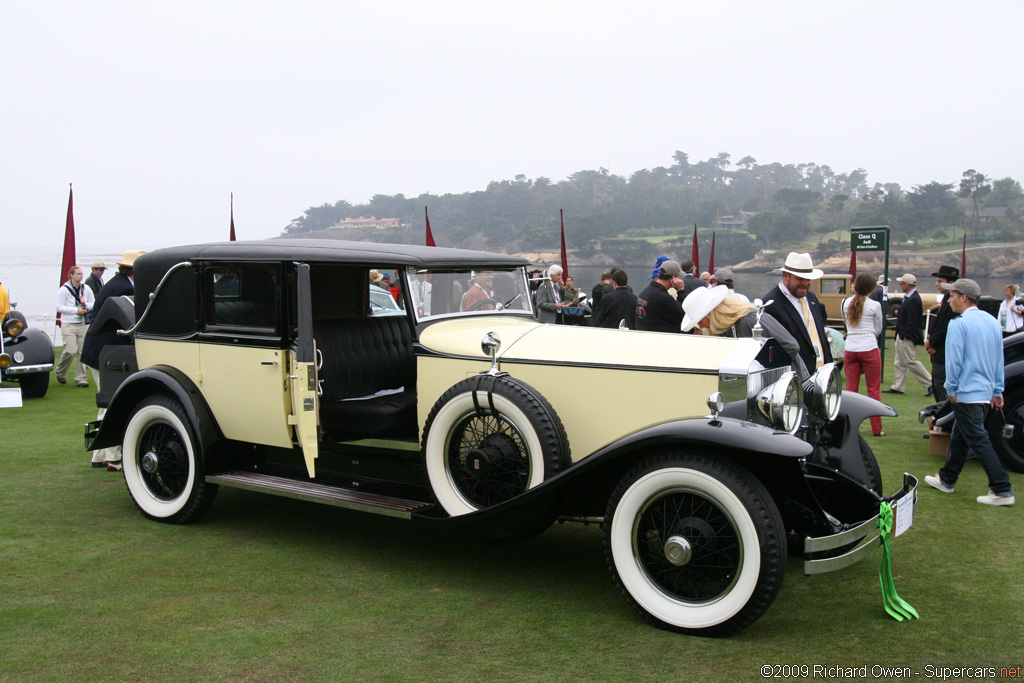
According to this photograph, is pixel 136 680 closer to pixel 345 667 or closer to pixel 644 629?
pixel 345 667

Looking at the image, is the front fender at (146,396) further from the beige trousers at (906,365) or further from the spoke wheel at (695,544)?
the beige trousers at (906,365)

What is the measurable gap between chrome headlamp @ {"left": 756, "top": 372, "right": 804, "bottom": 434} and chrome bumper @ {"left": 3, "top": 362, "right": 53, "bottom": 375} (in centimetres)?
954

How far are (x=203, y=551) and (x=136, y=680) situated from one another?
170 cm

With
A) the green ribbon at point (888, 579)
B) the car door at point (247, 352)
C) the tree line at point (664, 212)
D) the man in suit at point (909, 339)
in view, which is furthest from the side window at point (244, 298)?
the tree line at point (664, 212)

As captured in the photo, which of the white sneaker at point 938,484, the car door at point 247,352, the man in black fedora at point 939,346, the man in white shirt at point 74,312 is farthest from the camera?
the man in white shirt at point 74,312

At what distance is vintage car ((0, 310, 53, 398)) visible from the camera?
10.2m

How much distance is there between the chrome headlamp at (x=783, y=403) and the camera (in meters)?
4.05

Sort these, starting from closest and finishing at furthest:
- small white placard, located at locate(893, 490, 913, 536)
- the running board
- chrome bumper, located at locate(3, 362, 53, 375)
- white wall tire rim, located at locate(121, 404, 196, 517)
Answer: small white placard, located at locate(893, 490, 913, 536), the running board, white wall tire rim, located at locate(121, 404, 196, 517), chrome bumper, located at locate(3, 362, 53, 375)

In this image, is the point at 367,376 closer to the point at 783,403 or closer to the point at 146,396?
the point at 146,396

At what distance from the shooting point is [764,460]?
379cm

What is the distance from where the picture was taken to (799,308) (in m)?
5.78

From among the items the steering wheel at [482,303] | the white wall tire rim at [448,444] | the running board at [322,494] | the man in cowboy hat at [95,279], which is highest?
the man in cowboy hat at [95,279]

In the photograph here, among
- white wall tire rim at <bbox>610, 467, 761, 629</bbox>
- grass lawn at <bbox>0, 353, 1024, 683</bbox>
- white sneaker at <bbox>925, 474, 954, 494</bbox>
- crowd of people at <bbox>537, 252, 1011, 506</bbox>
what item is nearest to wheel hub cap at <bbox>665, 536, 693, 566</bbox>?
white wall tire rim at <bbox>610, 467, 761, 629</bbox>

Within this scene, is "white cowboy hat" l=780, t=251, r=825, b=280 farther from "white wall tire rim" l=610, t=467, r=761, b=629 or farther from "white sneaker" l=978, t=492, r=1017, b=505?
"white wall tire rim" l=610, t=467, r=761, b=629
